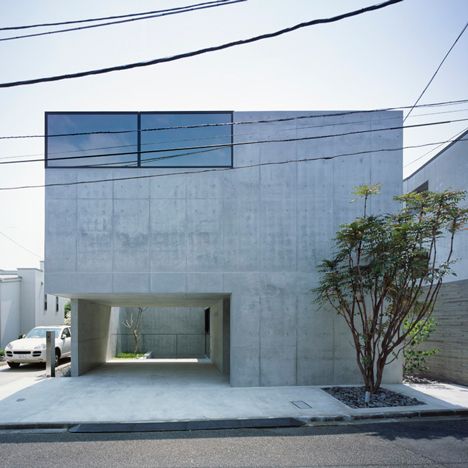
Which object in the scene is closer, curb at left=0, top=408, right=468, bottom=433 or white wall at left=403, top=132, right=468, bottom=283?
curb at left=0, top=408, right=468, bottom=433

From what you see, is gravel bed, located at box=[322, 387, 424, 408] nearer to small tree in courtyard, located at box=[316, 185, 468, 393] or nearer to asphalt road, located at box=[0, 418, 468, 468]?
small tree in courtyard, located at box=[316, 185, 468, 393]

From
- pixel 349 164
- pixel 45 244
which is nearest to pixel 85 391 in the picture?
pixel 45 244

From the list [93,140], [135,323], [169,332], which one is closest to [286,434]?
[93,140]

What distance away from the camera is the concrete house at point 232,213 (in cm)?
1099

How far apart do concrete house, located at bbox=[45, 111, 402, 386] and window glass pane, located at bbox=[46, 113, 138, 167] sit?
2cm

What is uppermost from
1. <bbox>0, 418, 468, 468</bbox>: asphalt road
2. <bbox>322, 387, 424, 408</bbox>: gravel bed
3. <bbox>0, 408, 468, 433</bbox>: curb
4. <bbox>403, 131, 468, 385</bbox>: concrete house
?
<bbox>403, 131, 468, 385</bbox>: concrete house

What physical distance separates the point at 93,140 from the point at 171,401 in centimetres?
638

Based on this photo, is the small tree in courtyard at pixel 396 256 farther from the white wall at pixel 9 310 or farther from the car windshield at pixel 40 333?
the white wall at pixel 9 310

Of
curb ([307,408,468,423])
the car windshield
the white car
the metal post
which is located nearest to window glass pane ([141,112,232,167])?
the metal post

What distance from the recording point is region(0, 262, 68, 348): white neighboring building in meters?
21.8

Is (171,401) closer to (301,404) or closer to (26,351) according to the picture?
(301,404)

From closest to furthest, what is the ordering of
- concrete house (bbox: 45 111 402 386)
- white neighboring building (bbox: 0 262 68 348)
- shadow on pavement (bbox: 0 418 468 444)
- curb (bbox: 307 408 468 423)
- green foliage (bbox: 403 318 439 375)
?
1. shadow on pavement (bbox: 0 418 468 444)
2. curb (bbox: 307 408 468 423)
3. concrete house (bbox: 45 111 402 386)
4. green foliage (bbox: 403 318 439 375)
5. white neighboring building (bbox: 0 262 68 348)

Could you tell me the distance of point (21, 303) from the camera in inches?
922

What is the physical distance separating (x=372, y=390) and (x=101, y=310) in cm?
941
